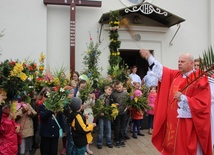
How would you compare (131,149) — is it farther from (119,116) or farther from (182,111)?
(182,111)

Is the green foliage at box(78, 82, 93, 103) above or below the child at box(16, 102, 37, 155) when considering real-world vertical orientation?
above

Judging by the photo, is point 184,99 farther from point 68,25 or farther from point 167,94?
point 68,25

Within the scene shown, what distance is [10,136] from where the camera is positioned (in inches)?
163

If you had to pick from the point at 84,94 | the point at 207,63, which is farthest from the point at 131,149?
the point at 207,63

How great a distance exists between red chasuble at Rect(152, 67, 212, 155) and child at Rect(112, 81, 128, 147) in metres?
2.27

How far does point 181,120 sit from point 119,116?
279 centimetres

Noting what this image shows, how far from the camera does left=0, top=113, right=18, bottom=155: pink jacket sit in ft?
13.2

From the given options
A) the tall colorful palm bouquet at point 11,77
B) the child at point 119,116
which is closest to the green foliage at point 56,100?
the tall colorful palm bouquet at point 11,77

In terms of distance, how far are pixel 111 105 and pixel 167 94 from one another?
2.33 meters

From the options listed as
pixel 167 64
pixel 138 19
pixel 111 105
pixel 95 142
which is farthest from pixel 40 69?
pixel 167 64

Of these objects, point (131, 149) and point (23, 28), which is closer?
point (131, 149)

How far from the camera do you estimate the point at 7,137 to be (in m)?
4.09

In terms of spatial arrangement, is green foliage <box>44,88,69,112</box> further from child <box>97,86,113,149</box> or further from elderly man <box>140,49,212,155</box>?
child <box>97,86,113,149</box>

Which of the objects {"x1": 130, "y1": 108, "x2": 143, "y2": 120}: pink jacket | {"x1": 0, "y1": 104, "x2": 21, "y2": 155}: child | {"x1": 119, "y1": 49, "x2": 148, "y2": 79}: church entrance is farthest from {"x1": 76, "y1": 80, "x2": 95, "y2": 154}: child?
{"x1": 119, "y1": 49, "x2": 148, "y2": 79}: church entrance
